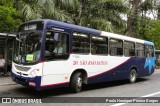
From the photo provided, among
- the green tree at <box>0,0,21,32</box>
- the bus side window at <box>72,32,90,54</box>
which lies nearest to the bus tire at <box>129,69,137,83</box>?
the bus side window at <box>72,32,90,54</box>

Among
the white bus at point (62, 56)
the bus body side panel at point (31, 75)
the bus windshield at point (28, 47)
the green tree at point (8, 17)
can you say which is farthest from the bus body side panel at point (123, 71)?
the green tree at point (8, 17)

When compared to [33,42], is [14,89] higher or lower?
lower

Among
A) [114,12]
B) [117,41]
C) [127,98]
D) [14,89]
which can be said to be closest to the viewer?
[127,98]

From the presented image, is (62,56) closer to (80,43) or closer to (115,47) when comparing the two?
(80,43)

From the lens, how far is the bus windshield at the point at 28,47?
9.23 meters

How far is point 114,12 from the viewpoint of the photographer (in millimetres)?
21469

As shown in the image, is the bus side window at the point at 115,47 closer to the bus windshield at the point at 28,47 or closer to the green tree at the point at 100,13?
the bus windshield at the point at 28,47

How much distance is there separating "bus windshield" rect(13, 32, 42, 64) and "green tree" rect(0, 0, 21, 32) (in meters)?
5.38

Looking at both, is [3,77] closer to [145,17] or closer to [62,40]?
[62,40]

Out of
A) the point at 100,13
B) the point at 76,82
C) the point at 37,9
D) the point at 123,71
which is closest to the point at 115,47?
the point at 123,71

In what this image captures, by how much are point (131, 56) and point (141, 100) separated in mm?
5558

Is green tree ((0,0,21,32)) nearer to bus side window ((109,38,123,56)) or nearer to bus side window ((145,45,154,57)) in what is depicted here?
bus side window ((109,38,123,56))

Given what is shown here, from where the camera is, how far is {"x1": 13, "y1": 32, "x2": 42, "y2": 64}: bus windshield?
364 inches

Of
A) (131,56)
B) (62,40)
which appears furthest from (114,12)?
(62,40)
